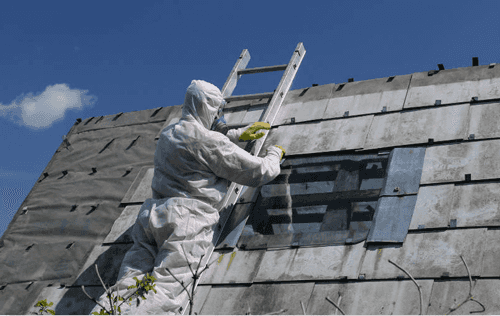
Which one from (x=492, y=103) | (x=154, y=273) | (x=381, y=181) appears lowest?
(x=154, y=273)

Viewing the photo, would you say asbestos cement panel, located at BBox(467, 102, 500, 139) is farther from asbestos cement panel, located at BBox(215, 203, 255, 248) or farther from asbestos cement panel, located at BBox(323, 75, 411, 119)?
asbestos cement panel, located at BBox(215, 203, 255, 248)

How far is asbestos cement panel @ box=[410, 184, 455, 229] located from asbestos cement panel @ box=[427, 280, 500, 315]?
23.5 inches

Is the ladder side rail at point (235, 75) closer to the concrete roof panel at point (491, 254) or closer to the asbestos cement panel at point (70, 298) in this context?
the asbestos cement panel at point (70, 298)

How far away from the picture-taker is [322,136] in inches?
231

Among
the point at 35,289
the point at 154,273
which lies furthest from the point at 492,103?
the point at 35,289

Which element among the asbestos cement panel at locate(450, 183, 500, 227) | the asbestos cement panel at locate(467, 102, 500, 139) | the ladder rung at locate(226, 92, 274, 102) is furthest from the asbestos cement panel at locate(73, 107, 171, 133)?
the asbestos cement panel at locate(450, 183, 500, 227)

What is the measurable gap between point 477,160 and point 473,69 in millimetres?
1619

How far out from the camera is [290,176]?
553 centimetres

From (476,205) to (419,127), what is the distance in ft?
4.17

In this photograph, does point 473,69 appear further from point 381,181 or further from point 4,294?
point 4,294

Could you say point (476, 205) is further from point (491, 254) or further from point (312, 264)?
point (312, 264)

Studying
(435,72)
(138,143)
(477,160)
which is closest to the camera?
(477,160)

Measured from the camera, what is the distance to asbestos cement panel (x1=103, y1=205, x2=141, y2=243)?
5.64 m

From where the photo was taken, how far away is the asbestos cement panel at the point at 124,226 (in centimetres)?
564
